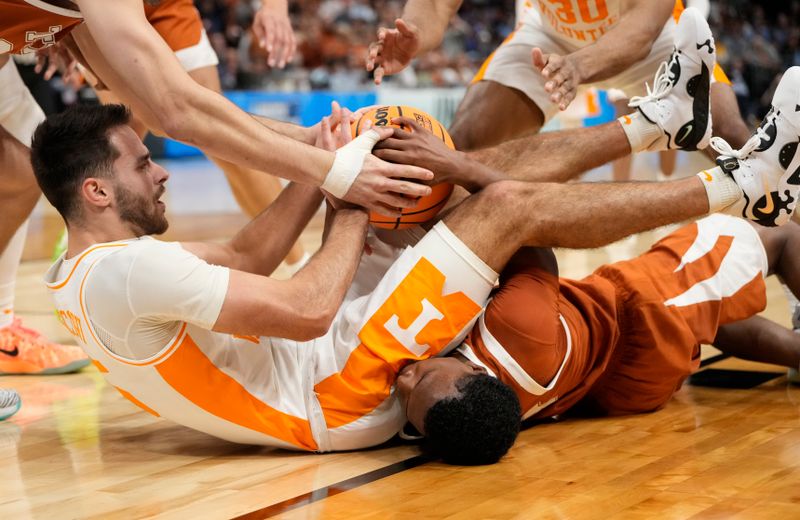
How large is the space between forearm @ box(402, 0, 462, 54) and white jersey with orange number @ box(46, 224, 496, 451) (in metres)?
1.73

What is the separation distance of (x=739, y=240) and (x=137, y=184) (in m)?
2.00

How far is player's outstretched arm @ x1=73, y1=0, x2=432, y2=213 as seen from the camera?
300 centimetres

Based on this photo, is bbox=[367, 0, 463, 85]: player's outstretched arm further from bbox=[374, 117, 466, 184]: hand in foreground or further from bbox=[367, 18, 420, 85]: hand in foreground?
bbox=[374, 117, 466, 184]: hand in foreground

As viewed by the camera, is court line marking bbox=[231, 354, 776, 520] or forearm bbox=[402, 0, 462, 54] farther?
forearm bbox=[402, 0, 462, 54]

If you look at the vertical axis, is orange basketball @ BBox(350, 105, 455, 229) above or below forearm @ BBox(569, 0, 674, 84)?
below

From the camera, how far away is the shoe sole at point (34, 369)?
14.6 ft

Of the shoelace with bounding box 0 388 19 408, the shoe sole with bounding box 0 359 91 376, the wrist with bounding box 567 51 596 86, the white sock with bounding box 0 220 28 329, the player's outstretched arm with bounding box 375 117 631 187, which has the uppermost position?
the wrist with bounding box 567 51 596 86

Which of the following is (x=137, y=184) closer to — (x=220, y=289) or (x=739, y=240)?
(x=220, y=289)

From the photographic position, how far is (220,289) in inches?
107

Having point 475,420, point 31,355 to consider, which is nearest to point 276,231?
point 475,420

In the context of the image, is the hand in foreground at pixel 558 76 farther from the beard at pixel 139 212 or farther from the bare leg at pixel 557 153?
the beard at pixel 139 212

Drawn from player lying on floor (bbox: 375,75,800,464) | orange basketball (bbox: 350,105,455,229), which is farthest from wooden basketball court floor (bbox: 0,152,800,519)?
orange basketball (bbox: 350,105,455,229)

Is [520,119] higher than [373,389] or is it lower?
higher

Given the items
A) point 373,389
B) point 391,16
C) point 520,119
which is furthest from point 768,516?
point 391,16
